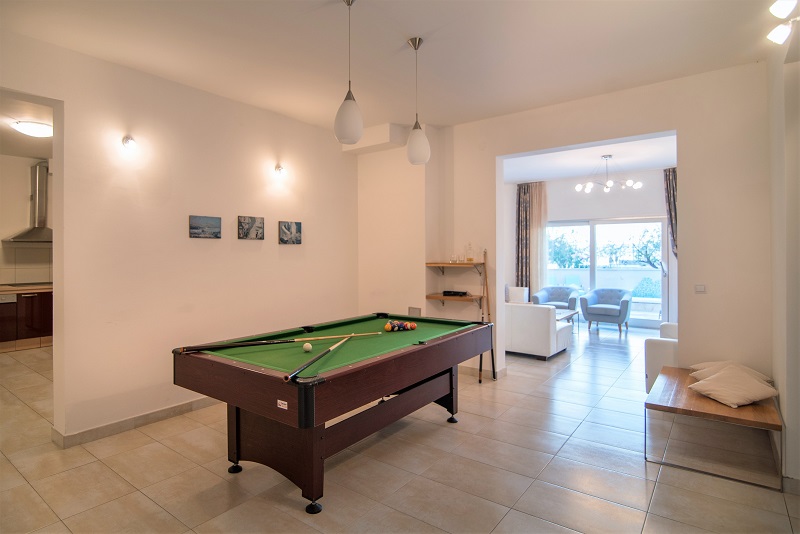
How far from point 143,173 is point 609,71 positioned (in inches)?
170

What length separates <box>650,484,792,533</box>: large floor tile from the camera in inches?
91.7

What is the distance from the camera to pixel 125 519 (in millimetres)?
2432

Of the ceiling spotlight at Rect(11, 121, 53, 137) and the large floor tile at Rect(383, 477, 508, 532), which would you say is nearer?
the large floor tile at Rect(383, 477, 508, 532)

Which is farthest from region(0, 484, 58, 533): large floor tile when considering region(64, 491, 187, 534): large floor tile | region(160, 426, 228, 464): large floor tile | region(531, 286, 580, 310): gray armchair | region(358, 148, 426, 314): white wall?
region(531, 286, 580, 310): gray armchair

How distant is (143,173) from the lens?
380cm

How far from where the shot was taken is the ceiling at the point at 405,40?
111 inches

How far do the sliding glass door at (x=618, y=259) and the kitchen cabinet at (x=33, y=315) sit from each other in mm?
9591

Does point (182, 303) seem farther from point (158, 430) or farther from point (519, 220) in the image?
point (519, 220)

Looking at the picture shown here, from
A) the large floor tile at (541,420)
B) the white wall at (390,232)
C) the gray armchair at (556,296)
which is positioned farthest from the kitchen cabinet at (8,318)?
the gray armchair at (556,296)

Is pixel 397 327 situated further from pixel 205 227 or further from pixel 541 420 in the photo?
pixel 205 227

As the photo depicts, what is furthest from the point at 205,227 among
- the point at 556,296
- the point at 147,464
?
the point at 556,296

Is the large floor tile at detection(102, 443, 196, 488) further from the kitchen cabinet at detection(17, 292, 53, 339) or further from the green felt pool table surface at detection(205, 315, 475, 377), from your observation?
the kitchen cabinet at detection(17, 292, 53, 339)

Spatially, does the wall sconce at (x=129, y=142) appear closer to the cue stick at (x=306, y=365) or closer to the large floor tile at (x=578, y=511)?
the cue stick at (x=306, y=365)

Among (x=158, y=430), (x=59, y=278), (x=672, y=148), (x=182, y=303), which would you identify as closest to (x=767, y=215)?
(x=672, y=148)
